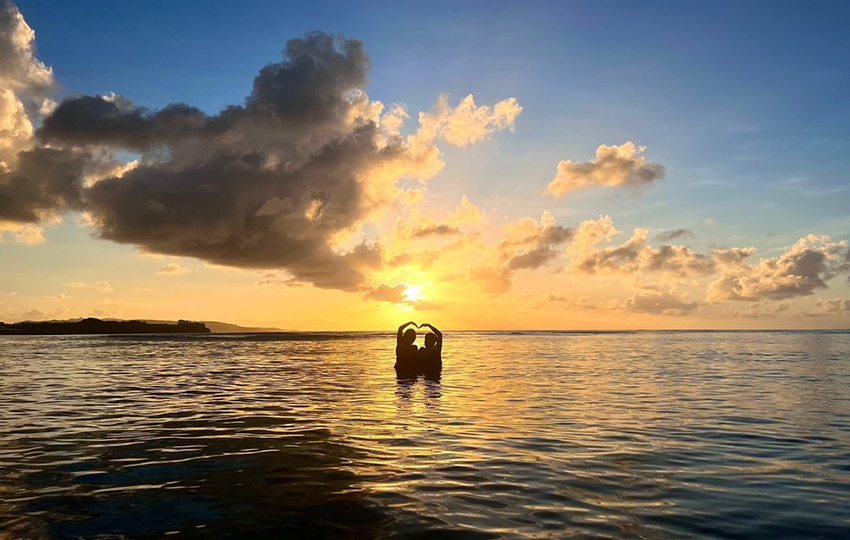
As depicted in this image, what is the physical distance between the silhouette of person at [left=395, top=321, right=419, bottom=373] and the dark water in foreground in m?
11.9

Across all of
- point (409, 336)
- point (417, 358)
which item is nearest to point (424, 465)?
point (417, 358)

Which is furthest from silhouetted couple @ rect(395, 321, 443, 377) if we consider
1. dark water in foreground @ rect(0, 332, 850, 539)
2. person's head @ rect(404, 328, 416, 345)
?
dark water in foreground @ rect(0, 332, 850, 539)

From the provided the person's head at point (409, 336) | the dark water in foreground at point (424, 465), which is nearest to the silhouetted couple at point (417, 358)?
the person's head at point (409, 336)

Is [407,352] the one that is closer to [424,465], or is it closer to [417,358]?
[417,358]

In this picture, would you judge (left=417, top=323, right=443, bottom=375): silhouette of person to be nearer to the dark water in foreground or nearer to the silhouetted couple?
the silhouetted couple

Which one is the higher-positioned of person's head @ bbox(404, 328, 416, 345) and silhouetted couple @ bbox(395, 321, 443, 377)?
person's head @ bbox(404, 328, 416, 345)

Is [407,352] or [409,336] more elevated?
[409,336]

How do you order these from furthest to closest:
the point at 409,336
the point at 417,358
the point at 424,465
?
the point at 409,336 < the point at 417,358 < the point at 424,465

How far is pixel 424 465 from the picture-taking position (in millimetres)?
12391

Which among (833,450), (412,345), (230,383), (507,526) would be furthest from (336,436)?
(412,345)

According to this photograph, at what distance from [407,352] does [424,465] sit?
2636 cm

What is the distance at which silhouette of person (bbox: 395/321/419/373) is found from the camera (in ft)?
126

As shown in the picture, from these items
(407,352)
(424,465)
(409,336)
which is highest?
(409,336)

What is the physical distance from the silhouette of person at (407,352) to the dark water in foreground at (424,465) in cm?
1188
